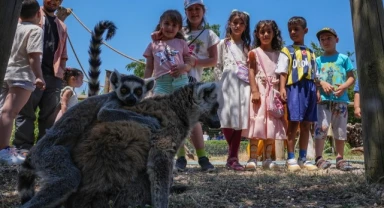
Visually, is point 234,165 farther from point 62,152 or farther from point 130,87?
point 62,152

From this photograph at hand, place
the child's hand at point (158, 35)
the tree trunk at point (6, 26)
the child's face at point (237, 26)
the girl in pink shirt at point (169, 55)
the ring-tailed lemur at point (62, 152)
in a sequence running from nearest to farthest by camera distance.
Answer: the ring-tailed lemur at point (62, 152)
the tree trunk at point (6, 26)
the girl in pink shirt at point (169, 55)
the child's hand at point (158, 35)
the child's face at point (237, 26)

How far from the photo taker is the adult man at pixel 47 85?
5.95m

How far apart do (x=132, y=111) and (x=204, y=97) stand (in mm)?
625

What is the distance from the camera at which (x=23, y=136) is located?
5.94 metres

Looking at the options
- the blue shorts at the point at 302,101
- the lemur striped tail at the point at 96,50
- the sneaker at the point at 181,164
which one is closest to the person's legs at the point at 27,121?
the lemur striped tail at the point at 96,50

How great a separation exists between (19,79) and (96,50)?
3.06 feet

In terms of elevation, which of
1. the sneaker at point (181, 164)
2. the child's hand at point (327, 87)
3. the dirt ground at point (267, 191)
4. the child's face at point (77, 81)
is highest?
the child's face at point (77, 81)

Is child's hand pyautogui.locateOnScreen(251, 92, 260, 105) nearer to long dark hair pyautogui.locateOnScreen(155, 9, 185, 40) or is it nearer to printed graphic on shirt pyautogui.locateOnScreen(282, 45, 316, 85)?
printed graphic on shirt pyautogui.locateOnScreen(282, 45, 316, 85)

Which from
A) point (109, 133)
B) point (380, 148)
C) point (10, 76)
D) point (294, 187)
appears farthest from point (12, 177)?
point (380, 148)

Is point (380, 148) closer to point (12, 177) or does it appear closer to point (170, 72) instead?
point (170, 72)

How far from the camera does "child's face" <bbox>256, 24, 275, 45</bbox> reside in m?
6.24

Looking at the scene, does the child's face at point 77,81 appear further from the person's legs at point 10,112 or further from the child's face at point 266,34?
the child's face at point 266,34

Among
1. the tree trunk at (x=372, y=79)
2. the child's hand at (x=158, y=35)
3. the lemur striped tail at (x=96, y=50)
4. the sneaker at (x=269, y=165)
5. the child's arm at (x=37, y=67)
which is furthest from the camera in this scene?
the sneaker at (x=269, y=165)

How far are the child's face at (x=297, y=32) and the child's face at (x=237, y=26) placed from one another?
2.10 ft
